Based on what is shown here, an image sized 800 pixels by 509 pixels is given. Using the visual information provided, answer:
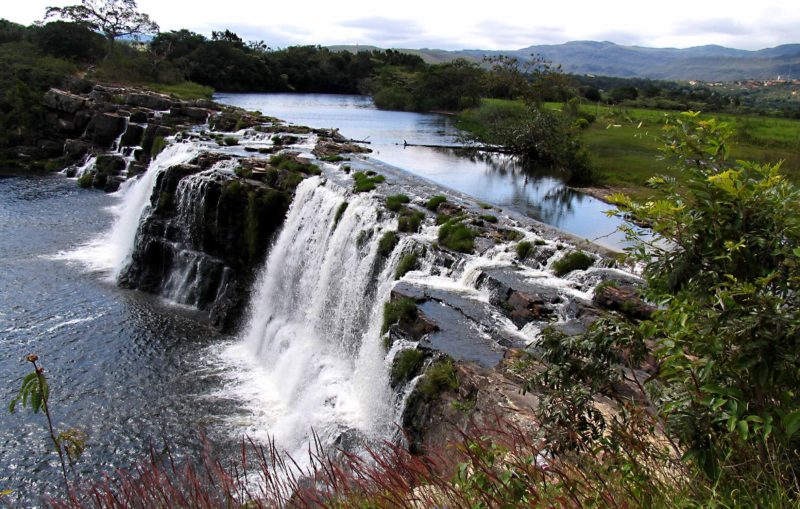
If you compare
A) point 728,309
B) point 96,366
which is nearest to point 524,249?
point 96,366

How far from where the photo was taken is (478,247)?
1627 centimetres

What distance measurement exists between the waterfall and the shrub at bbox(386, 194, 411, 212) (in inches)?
21.5

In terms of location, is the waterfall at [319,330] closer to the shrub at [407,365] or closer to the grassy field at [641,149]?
the shrub at [407,365]

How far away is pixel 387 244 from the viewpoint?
16.8 metres

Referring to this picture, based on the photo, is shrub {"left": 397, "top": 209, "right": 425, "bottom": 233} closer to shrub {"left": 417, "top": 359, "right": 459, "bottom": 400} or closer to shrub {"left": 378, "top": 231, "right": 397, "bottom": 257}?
shrub {"left": 378, "top": 231, "right": 397, "bottom": 257}

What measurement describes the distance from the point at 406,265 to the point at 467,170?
75.5 ft

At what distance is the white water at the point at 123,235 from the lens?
25453 mm

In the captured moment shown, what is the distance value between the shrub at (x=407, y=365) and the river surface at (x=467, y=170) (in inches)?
150

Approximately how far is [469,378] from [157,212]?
64.5 feet

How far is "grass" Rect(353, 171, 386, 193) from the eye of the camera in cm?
2157

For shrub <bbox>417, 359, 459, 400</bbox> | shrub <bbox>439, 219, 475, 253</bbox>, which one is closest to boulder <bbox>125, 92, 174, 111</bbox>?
shrub <bbox>439, 219, 475, 253</bbox>

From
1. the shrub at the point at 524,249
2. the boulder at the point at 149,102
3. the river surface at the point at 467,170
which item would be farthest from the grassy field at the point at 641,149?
the boulder at the point at 149,102

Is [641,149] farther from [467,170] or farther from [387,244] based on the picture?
[387,244]

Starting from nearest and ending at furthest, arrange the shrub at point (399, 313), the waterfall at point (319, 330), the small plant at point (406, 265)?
the shrub at point (399, 313) → the waterfall at point (319, 330) → the small plant at point (406, 265)
